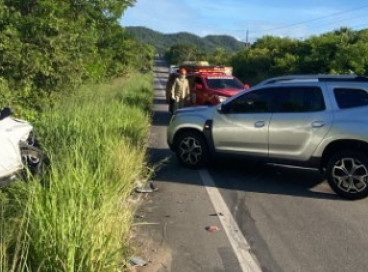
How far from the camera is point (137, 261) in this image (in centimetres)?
566

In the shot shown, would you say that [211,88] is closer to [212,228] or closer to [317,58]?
[212,228]

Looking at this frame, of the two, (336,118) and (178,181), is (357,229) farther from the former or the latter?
(178,181)

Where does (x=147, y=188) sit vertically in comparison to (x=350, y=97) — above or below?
below

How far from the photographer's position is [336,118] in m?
8.80

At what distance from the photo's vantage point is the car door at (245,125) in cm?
969

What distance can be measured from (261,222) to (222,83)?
11797 millimetres

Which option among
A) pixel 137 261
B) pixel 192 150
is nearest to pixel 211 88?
pixel 192 150

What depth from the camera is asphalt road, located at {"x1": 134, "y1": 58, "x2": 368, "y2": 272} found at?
584 cm

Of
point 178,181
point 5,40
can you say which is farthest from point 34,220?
point 5,40

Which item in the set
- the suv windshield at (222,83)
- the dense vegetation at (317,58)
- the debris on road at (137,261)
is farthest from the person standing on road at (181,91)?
the dense vegetation at (317,58)

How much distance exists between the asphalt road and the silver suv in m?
0.43

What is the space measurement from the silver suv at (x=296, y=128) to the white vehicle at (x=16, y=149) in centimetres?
345

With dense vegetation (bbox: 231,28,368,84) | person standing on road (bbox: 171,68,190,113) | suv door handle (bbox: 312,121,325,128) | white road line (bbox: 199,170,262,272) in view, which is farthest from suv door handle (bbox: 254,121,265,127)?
dense vegetation (bbox: 231,28,368,84)

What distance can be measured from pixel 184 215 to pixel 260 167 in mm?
3870
